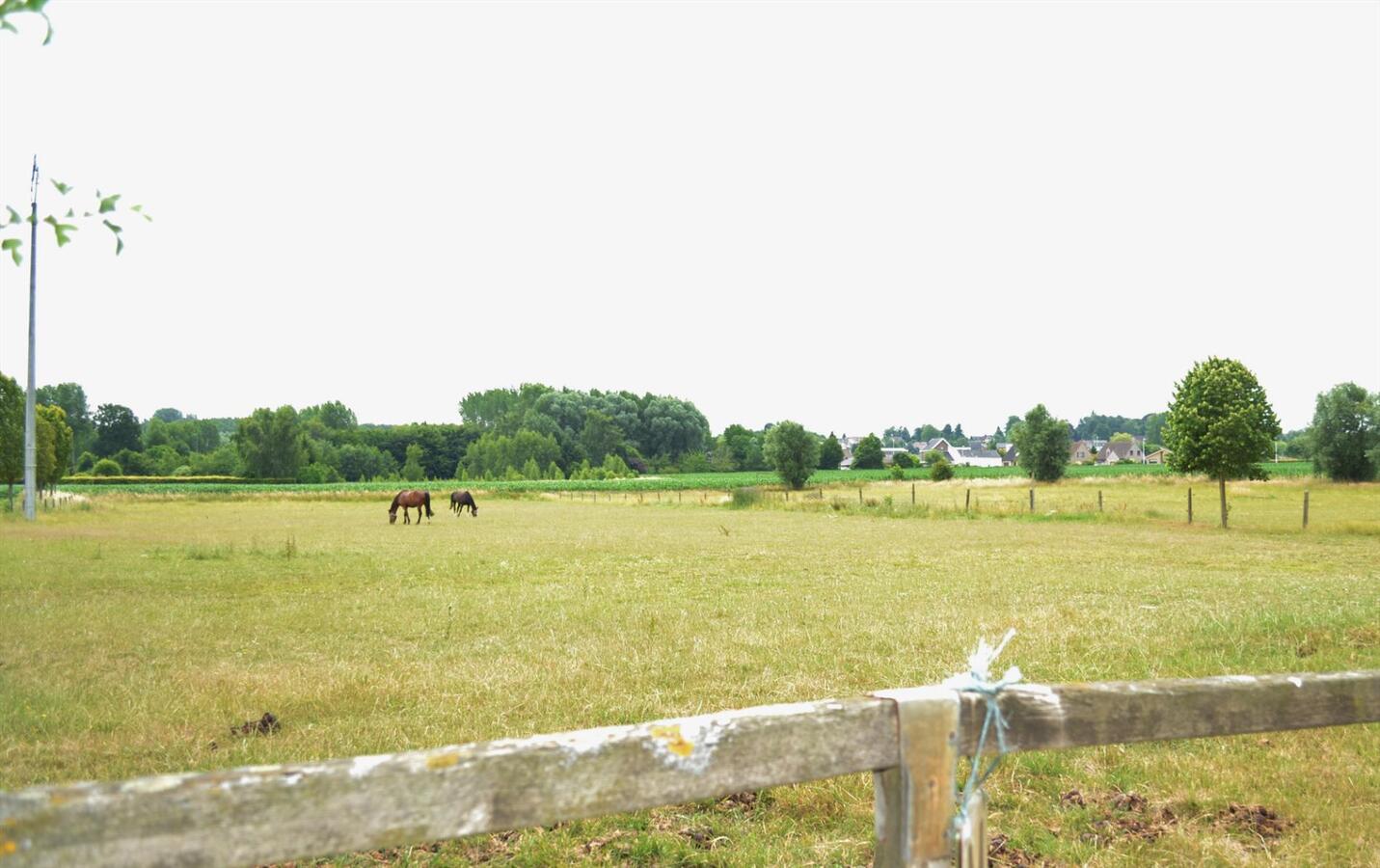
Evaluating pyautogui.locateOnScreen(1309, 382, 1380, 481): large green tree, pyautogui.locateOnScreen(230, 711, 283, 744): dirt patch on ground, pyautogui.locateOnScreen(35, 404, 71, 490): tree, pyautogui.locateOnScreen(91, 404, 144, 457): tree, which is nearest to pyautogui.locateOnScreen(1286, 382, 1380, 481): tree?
pyautogui.locateOnScreen(1309, 382, 1380, 481): large green tree

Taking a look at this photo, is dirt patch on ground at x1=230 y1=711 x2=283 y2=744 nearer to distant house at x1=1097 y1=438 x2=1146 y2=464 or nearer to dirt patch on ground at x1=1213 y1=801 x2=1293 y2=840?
dirt patch on ground at x1=1213 y1=801 x2=1293 y2=840

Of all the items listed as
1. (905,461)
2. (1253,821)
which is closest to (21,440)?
(1253,821)

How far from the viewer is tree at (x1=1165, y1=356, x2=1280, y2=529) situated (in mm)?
33938

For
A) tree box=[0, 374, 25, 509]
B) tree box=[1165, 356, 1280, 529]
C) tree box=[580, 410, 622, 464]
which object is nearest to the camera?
tree box=[1165, 356, 1280, 529]

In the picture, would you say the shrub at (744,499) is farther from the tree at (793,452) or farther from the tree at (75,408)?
the tree at (75,408)

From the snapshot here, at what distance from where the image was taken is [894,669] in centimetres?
956

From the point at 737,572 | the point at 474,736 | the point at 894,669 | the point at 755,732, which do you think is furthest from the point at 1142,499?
the point at 755,732

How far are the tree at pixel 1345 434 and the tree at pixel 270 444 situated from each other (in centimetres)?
10511

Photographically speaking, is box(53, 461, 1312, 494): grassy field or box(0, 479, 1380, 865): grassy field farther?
box(53, 461, 1312, 494): grassy field

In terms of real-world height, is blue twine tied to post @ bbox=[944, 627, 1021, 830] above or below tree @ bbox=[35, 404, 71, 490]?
below

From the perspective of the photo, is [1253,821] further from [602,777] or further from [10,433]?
[10,433]

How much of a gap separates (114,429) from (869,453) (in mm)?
94132

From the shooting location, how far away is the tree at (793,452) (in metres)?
86.6

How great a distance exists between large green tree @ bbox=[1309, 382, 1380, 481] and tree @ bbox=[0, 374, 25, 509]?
8326 cm
